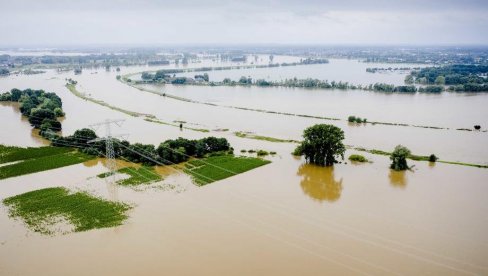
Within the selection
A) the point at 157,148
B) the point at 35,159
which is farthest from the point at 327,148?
the point at 35,159

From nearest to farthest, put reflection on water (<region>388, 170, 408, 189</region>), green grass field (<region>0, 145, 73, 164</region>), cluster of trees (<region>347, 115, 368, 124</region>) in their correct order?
reflection on water (<region>388, 170, 408, 189</region>) → green grass field (<region>0, 145, 73, 164</region>) → cluster of trees (<region>347, 115, 368, 124</region>)

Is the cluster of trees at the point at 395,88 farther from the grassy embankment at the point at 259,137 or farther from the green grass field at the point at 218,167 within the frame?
the green grass field at the point at 218,167

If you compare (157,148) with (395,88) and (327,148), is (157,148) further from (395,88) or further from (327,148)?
(395,88)

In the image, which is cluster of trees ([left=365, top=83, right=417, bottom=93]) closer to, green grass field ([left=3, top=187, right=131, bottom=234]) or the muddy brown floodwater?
the muddy brown floodwater

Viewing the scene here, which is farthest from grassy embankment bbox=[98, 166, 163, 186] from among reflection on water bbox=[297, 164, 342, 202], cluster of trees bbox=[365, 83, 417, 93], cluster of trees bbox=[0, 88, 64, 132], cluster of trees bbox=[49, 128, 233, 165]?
cluster of trees bbox=[365, 83, 417, 93]

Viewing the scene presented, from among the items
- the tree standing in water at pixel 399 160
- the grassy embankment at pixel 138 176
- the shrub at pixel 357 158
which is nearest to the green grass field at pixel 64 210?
the grassy embankment at pixel 138 176

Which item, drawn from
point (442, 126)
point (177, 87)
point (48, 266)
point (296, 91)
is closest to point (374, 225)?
point (48, 266)
